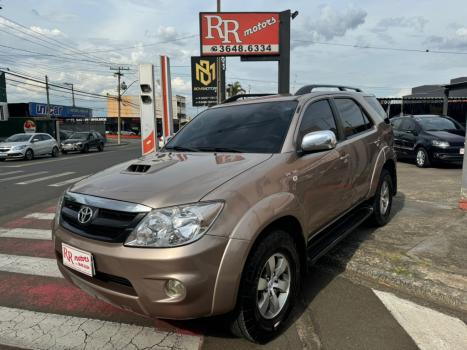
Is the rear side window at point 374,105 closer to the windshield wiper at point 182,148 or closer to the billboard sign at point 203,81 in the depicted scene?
the windshield wiper at point 182,148

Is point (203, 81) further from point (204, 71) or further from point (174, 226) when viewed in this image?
point (174, 226)

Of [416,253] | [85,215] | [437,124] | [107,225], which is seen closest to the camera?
[107,225]

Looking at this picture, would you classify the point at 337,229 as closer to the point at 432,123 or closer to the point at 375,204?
the point at 375,204

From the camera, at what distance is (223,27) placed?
44.9ft

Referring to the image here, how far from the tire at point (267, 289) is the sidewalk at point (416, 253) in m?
1.20

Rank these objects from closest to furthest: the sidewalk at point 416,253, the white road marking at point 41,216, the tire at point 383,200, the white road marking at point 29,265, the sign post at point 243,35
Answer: the sidewalk at point 416,253
the white road marking at point 29,265
the tire at point 383,200
the white road marking at point 41,216
the sign post at point 243,35

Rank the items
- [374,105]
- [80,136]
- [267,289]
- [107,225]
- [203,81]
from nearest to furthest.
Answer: [107,225]
[267,289]
[374,105]
[203,81]
[80,136]

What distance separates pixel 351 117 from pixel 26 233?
16.9ft

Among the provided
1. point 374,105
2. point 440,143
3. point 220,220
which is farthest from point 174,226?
point 440,143

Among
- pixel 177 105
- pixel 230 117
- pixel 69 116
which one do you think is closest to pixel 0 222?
pixel 230 117

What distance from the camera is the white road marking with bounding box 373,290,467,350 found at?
2.83 metres

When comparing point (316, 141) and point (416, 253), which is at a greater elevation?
point (316, 141)

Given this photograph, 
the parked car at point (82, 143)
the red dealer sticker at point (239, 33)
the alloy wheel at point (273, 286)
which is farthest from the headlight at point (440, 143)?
the parked car at point (82, 143)

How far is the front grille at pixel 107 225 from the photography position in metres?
2.50
